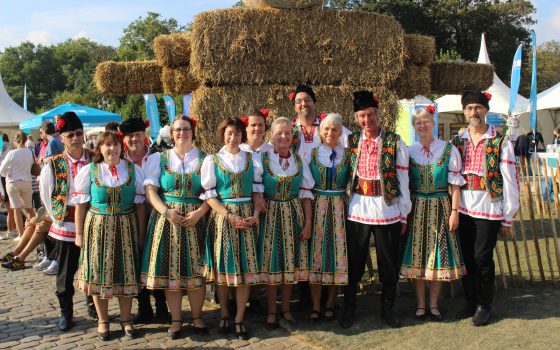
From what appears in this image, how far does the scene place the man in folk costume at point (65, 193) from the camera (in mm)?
4227

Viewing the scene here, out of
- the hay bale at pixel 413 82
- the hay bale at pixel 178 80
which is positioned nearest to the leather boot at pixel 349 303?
the hay bale at pixel 413 82

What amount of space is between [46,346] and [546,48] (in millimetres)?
58555

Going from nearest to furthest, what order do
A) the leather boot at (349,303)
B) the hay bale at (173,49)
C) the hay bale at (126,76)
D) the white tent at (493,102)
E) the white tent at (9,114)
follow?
the leather boot at (349,303), the hay bale at (173,49), the hay bale at (126,76), the white tent at (493,102), the white tent at (9,114)

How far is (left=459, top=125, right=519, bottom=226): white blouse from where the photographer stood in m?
4.00

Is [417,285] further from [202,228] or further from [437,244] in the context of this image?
[202,228]

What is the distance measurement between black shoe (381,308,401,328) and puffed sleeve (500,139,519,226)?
3.89 feet

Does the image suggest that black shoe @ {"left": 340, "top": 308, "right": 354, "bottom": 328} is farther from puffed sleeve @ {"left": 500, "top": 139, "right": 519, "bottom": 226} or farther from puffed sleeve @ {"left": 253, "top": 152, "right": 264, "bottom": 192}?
puffed sleeve @ {"left": 500, "top": 139, "right": 519, "bottom": 226}

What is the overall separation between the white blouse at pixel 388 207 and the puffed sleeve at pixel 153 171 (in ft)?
5.06

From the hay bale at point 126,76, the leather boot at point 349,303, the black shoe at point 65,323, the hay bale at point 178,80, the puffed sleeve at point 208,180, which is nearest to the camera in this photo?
the puffed sleeve at point 208,180

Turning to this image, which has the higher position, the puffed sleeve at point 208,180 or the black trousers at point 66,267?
the puffed sleeve at point 208,180

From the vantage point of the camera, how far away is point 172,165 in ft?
12.9

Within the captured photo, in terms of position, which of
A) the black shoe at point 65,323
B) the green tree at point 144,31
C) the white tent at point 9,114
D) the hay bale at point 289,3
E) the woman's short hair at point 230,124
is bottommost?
the black shoe at point 65,323

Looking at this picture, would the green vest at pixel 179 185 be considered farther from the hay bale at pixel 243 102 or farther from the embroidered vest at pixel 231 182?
the hay bale at pixel 243 102

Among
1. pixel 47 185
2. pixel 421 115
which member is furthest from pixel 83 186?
pixel 421 115
